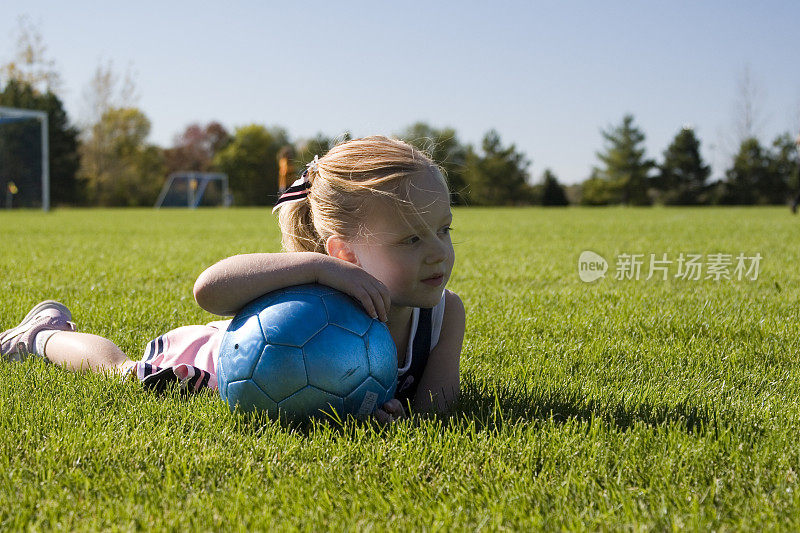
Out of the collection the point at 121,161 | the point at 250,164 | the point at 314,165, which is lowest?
the point at 314,165

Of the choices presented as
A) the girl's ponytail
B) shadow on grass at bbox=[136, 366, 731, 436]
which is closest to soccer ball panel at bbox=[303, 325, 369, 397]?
shadow on grass at bbox=[136, 366, 731, 436]

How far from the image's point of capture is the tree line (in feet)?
134

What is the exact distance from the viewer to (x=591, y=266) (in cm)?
780

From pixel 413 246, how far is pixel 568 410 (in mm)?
840

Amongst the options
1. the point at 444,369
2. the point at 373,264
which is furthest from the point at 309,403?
the point at 444,369

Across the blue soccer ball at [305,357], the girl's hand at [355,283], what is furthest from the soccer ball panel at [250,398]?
the girl's hand at [355,283]

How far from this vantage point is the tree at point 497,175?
206 ft

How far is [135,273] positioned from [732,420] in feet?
18.5

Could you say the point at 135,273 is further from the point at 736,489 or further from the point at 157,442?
the point at 736,489

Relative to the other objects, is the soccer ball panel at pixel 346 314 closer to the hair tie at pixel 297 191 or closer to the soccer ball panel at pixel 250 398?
the soccer ball panel at pixel 250 398

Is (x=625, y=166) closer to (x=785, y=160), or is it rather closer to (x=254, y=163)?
(x=785, y=160)

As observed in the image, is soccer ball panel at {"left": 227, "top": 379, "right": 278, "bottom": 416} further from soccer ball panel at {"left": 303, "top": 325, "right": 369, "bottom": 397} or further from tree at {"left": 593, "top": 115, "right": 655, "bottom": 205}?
Answer: tree at {"left": 593, "top": 115, "right": 655, "bottom": 205}

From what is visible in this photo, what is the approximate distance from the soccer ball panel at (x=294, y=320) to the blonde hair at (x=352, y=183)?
0.37 metres

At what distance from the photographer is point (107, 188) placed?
51.6 meters
